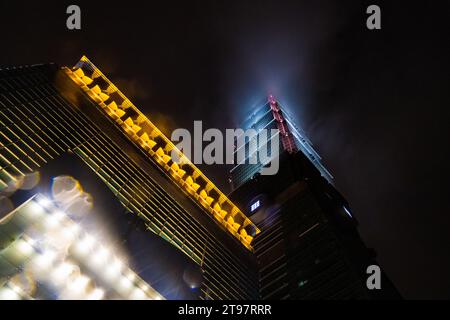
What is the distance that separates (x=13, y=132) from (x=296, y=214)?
840 inches

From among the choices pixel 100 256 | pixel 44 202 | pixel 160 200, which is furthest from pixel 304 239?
pixel 44 202

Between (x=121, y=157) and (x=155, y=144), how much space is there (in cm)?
423

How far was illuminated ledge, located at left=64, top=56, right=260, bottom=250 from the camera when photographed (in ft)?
80.9

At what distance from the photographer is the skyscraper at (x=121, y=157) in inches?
707

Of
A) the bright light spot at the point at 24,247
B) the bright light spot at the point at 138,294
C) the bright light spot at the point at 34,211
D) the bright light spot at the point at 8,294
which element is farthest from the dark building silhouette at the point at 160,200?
the bright light spot at the point at 8,294

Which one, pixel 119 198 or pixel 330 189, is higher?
pixel 330 189

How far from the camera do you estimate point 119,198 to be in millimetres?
19875

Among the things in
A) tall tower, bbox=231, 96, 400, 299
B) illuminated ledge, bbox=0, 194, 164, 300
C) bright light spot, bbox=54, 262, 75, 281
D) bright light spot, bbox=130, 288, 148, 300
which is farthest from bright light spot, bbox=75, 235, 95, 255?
tall tower, bbox=231, 96, 400, 299

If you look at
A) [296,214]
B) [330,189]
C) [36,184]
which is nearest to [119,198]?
[36,184]

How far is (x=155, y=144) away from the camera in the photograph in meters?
26.0

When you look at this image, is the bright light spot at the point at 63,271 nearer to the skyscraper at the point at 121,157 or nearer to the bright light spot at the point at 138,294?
the bright light spot at the point at 138,294

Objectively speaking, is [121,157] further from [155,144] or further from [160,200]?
[155,144]

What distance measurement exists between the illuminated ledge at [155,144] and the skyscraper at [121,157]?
0.06 m
